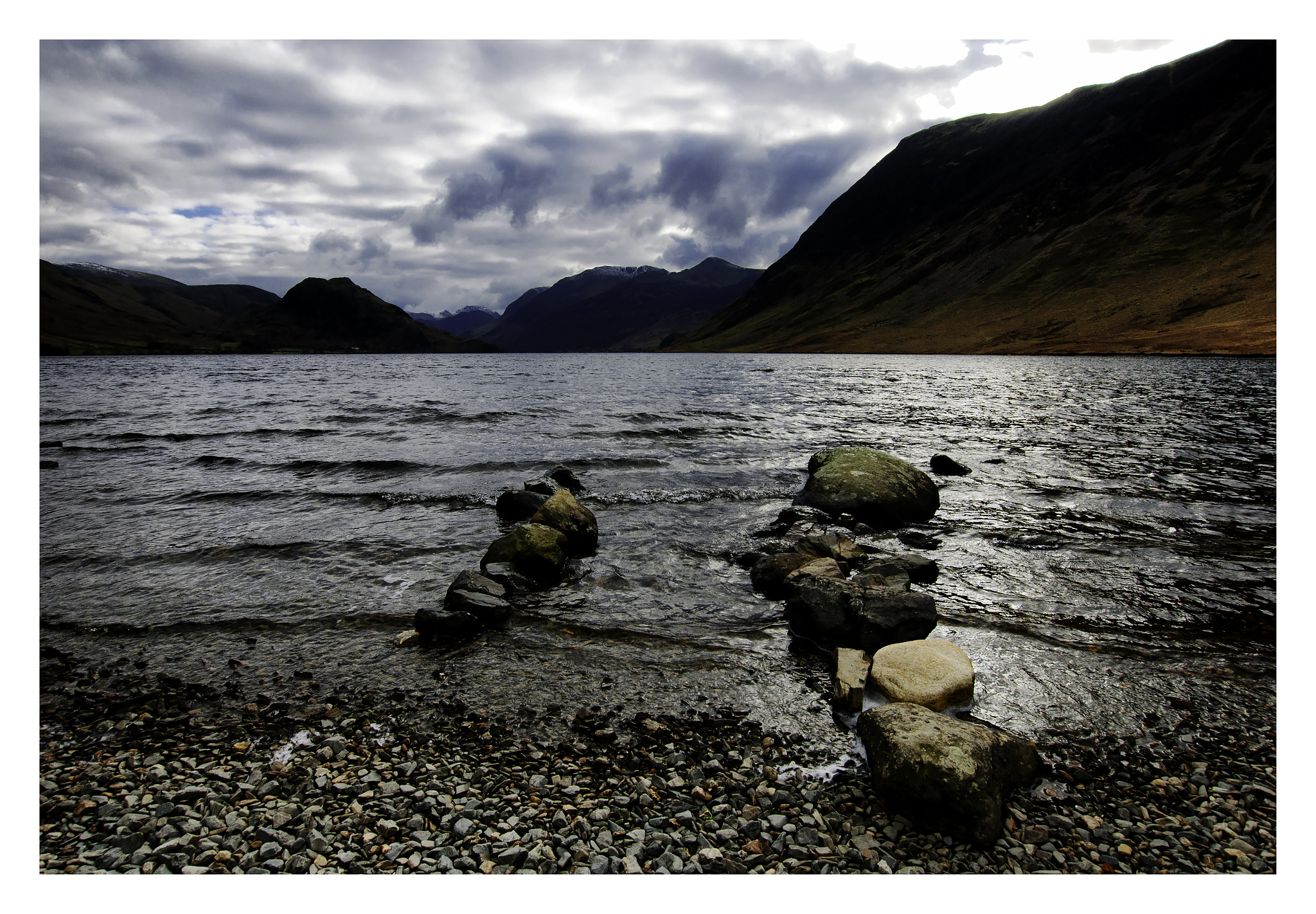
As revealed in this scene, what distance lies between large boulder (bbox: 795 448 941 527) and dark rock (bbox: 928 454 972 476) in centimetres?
412

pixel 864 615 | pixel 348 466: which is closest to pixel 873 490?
pixel 864 615

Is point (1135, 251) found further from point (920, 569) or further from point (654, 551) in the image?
point (654, 551)

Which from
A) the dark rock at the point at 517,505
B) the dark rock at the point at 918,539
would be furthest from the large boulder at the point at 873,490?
the dark rock at the point at 517,505

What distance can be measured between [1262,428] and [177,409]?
59.1 metres

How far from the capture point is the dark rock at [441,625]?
852 centimetres

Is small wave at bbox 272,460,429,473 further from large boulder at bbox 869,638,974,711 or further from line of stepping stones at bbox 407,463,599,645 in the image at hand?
large boulder at bbox 869,638,974,711

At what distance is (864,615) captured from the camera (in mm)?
8250

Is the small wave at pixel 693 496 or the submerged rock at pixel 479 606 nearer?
the submerged rock at pixel 479 606

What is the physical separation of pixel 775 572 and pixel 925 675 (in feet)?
11.6

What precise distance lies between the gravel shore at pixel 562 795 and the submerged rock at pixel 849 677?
33.8 inches

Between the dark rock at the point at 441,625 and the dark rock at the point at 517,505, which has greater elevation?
the dark rock at the point at 517,505

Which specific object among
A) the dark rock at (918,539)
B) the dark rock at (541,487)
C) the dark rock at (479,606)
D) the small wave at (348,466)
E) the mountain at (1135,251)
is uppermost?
the mountain at (1135,251)

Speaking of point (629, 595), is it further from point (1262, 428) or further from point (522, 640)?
point (1262, 428)

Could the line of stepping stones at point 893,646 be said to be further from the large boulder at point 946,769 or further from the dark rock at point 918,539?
the dark rock at point 918,539
